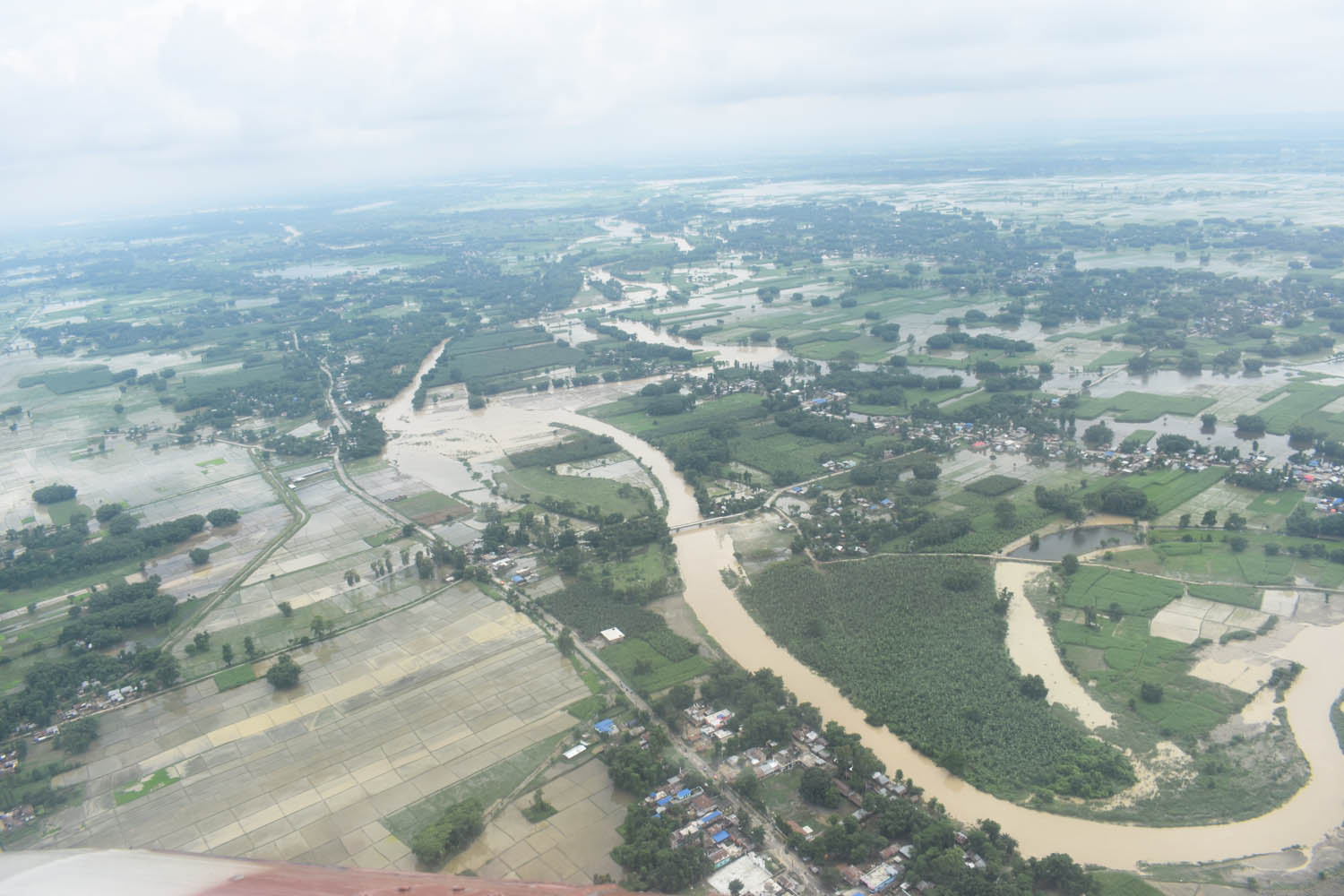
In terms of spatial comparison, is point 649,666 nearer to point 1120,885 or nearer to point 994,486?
point 1120,885

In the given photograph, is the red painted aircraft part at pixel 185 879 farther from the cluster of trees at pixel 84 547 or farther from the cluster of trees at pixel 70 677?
the cluster of trees at pixel 84 547

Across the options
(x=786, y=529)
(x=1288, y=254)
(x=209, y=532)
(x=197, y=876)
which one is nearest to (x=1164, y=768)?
(x=786, y=529)

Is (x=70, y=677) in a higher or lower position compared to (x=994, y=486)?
lower

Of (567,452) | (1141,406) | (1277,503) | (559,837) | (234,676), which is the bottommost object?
(559,837)

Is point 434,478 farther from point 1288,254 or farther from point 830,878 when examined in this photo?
point 1288,254

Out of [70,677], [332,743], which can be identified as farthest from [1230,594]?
[70,677]

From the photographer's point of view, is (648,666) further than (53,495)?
No

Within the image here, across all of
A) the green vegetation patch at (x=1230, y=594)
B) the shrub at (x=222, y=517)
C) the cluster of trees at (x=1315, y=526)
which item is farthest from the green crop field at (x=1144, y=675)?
the shrub at (x=222, y=517)

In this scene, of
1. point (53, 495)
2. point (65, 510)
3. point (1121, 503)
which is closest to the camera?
point (1121, 503)
